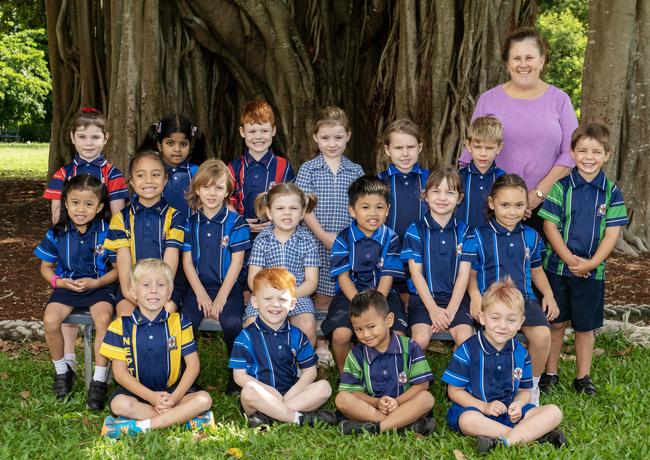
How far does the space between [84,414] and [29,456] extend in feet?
1.74

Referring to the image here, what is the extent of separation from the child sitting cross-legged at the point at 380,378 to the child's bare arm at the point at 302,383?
20 cm

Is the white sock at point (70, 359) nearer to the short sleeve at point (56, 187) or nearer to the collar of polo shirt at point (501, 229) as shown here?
the short sleeve at point (56, 187)

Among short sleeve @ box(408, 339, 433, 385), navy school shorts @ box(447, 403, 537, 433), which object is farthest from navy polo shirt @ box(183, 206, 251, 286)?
navy school shorts @ box(447, 403, 537, 433)

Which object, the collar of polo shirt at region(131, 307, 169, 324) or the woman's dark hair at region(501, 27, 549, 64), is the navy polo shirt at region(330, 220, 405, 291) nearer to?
the collar of polo shirt at region(131, 307, 169, 324)

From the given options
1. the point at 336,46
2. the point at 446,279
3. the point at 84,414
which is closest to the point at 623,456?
the point at 446,279

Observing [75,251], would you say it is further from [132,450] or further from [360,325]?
[360,325]

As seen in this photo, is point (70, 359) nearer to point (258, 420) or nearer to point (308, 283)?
point (258, 420)

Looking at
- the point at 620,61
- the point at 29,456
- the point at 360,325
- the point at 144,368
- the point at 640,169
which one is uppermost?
the point at 620,61

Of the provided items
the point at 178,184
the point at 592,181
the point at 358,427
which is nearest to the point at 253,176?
the point at 178,184

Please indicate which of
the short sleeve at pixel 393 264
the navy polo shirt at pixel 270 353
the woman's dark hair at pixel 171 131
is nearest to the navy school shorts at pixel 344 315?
the short sleeve at pixel 393 264

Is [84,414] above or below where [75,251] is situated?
below

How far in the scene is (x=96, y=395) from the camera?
4379 millimetres

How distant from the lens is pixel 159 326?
418 centimetres

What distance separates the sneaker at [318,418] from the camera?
164 inches
